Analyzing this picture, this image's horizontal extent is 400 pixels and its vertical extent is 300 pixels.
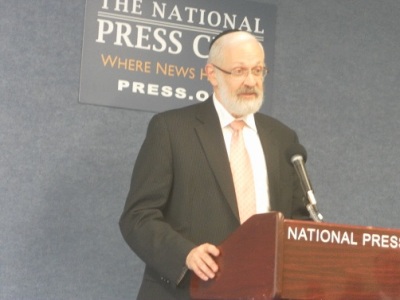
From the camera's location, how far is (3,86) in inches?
142

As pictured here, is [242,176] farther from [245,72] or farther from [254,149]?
[245,72]

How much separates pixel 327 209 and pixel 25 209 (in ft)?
4.75

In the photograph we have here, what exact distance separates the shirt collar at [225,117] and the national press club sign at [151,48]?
89 cm

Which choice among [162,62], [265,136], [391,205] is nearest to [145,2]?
[162,62]

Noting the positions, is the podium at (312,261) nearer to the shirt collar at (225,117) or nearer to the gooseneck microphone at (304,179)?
the gooseneck microphone at (304,179)

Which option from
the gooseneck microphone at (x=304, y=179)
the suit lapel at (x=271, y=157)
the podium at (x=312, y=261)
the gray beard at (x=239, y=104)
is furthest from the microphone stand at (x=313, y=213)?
the gray beard at (x=239, y=104)

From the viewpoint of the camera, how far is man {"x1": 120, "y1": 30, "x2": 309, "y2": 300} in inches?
103

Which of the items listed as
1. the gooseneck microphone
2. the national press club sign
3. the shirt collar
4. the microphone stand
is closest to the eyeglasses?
the shirt collar

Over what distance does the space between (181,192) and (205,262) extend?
515 mm

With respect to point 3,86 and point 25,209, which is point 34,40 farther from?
point 25,209

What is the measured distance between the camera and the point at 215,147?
111 inches

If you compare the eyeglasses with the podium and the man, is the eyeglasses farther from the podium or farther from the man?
A: the podium

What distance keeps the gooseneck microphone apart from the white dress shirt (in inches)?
7.0

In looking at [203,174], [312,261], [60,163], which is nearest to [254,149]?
[203,174]
